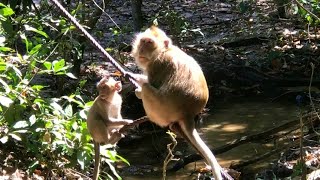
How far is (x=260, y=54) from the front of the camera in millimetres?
10031

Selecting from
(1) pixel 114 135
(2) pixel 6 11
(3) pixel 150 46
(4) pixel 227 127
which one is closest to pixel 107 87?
(1) pixel 114 135

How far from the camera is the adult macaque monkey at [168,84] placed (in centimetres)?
371

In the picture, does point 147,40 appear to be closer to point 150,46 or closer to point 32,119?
point 150,46

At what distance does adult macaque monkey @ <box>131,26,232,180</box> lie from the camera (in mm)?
3707

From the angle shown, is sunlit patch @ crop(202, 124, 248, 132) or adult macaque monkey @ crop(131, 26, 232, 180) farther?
sunlit patch @ crop(202, 124, 248, 132)

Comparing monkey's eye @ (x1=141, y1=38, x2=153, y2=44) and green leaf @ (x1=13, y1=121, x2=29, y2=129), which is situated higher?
Result: monkey's eye @ (x1=141, y1=38, x2=153, y2=44)

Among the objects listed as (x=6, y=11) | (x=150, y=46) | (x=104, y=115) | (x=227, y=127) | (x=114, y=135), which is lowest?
(x=227, y=127)

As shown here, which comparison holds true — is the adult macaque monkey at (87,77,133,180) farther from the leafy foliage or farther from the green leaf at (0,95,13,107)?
the green leaf at (0,95,13,107)

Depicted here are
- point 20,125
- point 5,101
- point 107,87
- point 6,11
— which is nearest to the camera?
point 107,87

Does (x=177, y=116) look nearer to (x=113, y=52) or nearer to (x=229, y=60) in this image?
(x=113, y=52)

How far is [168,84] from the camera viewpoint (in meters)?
3.82

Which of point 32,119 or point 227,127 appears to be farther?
point 227,127

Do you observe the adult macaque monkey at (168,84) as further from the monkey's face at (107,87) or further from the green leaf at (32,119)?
the green leaf at (32,119)

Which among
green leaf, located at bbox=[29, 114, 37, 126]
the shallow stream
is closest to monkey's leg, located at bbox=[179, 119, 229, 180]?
green leaf, located at bbox=[29, 114, 37, 126]
